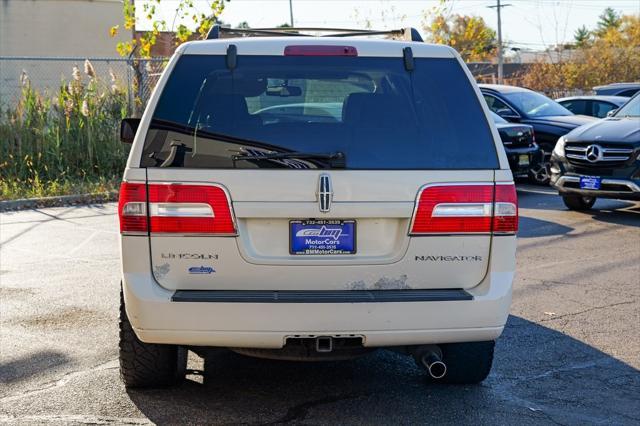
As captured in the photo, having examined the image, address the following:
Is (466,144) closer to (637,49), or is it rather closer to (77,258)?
(77,258)

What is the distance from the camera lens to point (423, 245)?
14.8 feet

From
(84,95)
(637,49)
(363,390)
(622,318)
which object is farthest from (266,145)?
(637,49)

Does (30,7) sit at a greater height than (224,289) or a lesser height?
greater

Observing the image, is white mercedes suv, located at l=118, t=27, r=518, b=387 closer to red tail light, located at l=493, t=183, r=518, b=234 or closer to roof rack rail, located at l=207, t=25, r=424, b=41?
red tail light, located at l=493, t=183, r=518, b=234

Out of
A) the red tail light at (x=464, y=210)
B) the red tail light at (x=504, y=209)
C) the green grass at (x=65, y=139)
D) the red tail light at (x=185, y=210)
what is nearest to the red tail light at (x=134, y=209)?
the red tail light at (x=185, y=210)

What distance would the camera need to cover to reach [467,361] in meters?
5.18

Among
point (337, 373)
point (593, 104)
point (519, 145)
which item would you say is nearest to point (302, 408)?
point (337, 373)

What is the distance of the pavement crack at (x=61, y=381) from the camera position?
5.15 metres

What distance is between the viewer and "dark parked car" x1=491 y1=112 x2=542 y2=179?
14914mm

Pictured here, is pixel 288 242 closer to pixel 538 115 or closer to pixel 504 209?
pixel 504 209

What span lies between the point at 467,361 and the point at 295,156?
1.62 m

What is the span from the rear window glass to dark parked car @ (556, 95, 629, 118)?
1509 cm

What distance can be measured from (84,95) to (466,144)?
12.8 metres

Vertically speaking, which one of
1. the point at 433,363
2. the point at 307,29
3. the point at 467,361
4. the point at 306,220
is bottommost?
the point at 467,361
